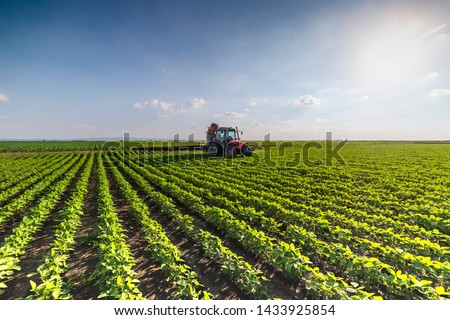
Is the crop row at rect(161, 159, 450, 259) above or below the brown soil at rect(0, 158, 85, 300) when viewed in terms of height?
above

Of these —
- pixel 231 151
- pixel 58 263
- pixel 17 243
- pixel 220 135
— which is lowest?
pixel 17 243

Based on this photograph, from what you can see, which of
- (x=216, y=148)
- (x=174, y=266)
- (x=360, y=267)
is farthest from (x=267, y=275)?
(x=216, y=148)

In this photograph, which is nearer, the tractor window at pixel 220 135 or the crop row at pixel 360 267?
the crop row at pixel 360 267

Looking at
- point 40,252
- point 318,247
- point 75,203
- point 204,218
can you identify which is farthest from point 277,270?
point 75,203

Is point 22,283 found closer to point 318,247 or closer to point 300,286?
point 300,286

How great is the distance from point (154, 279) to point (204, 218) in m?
3.10

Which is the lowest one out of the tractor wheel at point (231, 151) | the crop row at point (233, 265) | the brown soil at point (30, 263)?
the brown soil at point (30, 263)

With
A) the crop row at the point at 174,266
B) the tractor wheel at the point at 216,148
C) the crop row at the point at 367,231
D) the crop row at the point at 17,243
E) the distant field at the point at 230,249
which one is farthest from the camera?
the tractor wheel at the point at 216,148

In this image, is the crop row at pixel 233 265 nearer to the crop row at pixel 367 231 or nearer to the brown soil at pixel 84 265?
the brown soil at pixel 84 265

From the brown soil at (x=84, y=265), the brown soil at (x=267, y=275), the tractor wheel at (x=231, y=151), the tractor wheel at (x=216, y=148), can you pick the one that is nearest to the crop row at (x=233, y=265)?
the brown soil at (x=267, y=275)

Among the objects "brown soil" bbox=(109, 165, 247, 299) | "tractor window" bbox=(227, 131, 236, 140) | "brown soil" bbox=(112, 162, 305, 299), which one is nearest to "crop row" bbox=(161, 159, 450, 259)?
"brown soil" bbox=(112, 162, 305, 299)

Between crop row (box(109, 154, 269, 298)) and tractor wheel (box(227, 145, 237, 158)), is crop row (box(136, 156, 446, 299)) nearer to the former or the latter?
crop row (box(109, 154, 269, 298))

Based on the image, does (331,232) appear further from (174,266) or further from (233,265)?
(174,266)

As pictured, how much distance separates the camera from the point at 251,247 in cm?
491
